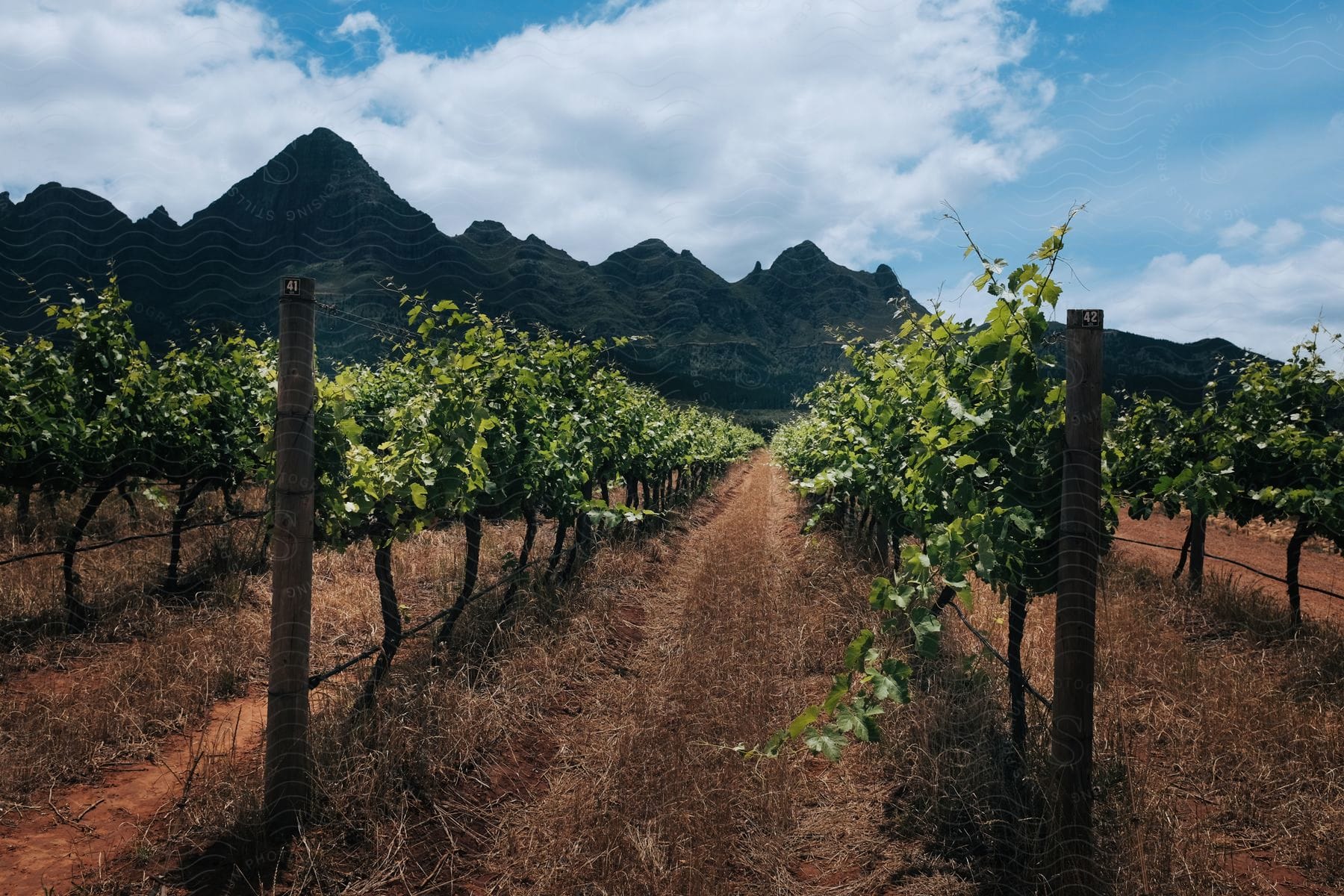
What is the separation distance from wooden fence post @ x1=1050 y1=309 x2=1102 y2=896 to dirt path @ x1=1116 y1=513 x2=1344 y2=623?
6480mm

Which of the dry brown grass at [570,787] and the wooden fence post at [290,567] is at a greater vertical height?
the wooden fence post at [290,567]

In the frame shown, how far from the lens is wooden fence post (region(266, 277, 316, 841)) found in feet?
10.2

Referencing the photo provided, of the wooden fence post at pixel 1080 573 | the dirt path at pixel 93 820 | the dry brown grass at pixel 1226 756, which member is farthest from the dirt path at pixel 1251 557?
the dirt path at pixel 93 820

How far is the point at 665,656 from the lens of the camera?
612 centimetres

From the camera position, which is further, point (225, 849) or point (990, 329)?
point (990, 329)

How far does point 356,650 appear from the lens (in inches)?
225

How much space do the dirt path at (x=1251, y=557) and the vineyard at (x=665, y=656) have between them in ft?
7.79

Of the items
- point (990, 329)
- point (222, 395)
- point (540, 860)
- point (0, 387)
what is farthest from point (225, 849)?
point (222, 395)

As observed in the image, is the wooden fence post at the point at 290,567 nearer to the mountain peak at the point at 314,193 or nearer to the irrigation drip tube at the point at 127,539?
the irrigation drip tube at the point at 127,539

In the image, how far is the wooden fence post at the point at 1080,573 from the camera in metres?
2.95

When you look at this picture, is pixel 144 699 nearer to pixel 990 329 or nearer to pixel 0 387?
pixel 0 387

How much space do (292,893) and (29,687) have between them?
388cm

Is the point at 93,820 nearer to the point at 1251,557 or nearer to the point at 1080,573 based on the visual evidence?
the point at 1080,573

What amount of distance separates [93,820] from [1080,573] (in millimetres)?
4838
